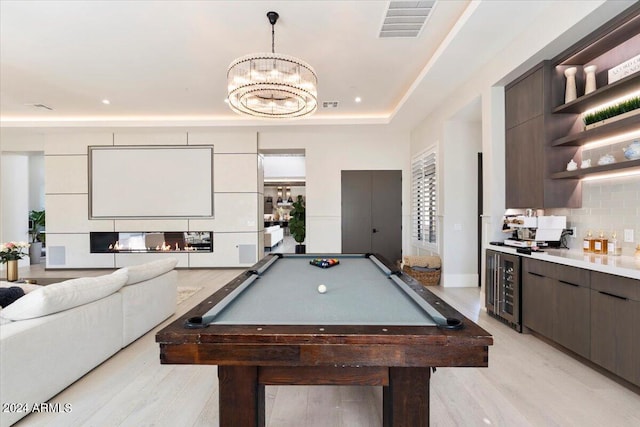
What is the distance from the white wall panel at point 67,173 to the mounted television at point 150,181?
179 millimetres

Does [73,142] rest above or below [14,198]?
above

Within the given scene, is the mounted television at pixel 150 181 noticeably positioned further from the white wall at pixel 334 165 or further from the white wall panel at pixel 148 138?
the white wall at pixel 334 165

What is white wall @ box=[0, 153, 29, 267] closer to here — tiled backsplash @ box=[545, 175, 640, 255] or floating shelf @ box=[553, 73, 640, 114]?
floating shelf @ box=[553, 73, 640, 114]

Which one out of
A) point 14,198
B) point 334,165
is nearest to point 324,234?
point 334,165

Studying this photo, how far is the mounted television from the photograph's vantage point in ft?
22.1

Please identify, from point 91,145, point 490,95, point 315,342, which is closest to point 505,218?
A: point 490,95

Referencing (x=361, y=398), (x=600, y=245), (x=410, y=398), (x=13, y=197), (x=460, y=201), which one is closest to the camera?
(x=410, y=398)

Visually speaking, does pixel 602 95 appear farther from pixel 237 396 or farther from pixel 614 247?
pixel 237 396

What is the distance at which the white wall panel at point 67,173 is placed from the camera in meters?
6.70

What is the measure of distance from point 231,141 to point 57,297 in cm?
511

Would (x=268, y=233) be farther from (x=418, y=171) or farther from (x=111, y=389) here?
(x=111, y=389)

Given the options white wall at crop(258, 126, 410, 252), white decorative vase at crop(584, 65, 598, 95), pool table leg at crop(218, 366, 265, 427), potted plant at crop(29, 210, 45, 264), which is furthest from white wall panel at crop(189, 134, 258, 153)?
pool table leg at crop(218, 366, 265, 427)

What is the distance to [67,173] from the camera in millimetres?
6723

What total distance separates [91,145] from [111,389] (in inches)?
252
